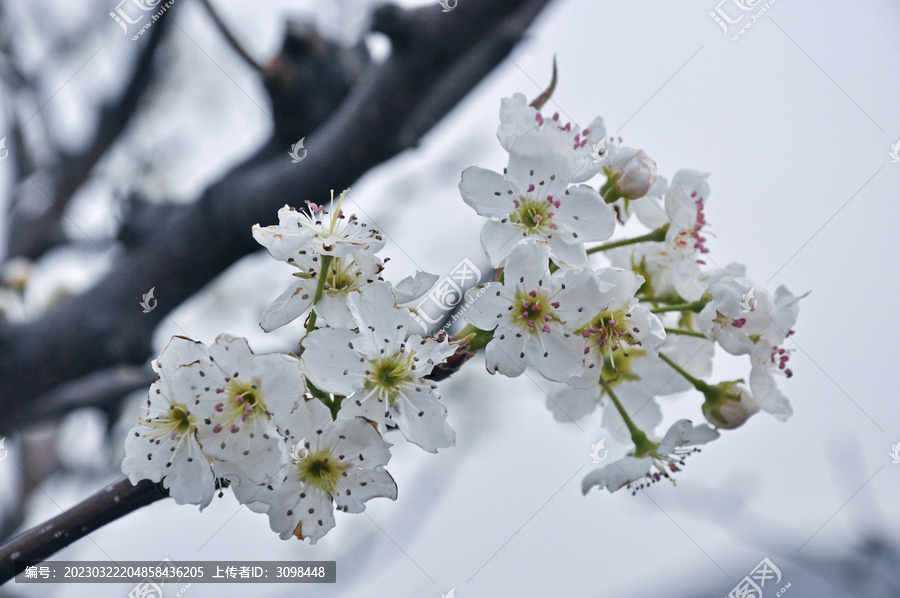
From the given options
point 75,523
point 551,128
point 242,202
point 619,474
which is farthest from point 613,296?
point 242,202

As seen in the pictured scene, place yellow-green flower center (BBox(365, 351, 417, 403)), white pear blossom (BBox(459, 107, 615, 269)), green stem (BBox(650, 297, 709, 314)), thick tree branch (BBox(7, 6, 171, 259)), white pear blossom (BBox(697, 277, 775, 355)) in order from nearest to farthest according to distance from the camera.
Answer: yellow-green flower center (BBox(365, 351, 417, 403)) < white pear blossom (BBox(459, 107, 615, 269)) < white pear blossom (BBox(697, 277, 775, 355)) < green stem (BBox(650, 297, 709, 314)) < thick tree branch (BBox(7, 6, 171, 259))

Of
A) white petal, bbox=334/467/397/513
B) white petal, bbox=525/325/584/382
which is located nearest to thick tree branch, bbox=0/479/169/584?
white petal, bbox=334/467/397/513

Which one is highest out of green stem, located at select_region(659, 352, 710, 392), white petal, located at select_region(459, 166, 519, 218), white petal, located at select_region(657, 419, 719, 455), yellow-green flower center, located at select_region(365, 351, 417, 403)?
white petal, located at select_region(459, 166, 519, 218)

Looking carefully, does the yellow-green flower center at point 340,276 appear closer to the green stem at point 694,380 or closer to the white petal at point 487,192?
the white petal at point 487,192

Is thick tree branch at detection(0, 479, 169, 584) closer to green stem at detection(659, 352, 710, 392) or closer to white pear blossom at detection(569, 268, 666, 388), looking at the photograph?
white pear blossom at detection(569, 268, 666, 388)

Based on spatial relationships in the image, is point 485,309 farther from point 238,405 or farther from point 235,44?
point 235,44

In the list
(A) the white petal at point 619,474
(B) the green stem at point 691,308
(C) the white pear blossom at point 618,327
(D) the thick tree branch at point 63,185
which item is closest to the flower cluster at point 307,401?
(C) the white pear blossom at point 618,327

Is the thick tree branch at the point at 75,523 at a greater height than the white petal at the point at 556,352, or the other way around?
the white petal at the point at 556,352
